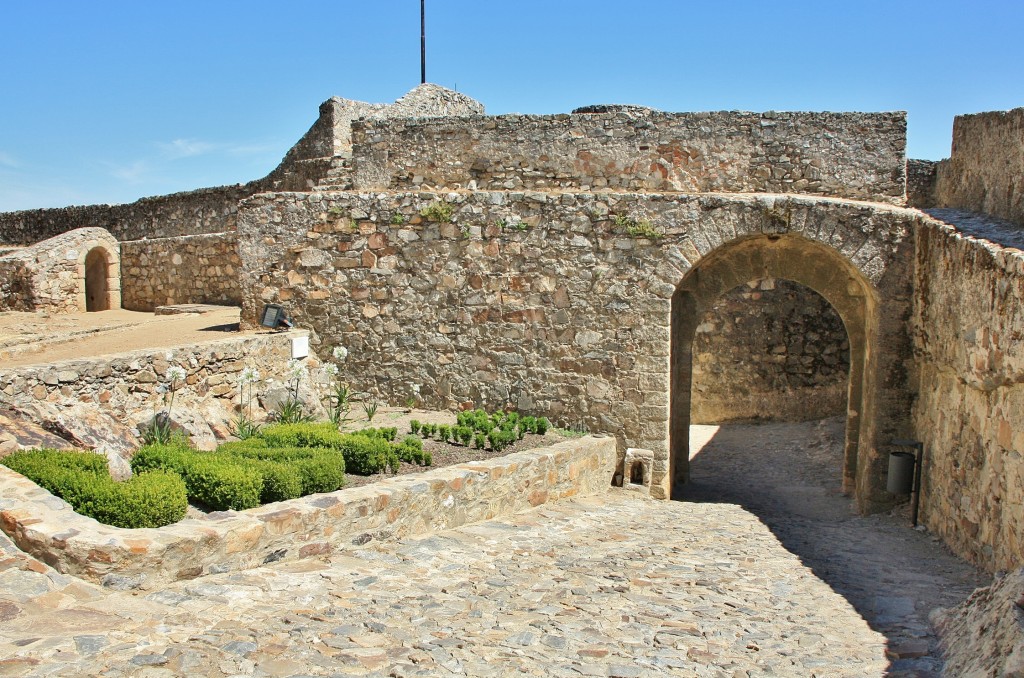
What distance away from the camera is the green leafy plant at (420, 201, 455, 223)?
28.8 ft

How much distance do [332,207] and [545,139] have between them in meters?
2.66

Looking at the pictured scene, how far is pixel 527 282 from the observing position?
8633 millimetres

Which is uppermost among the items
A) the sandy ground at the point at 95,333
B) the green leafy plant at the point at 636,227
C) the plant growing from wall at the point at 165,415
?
the green leafy plant at the point at 636,227

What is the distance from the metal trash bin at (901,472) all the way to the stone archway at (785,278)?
2.57 ft

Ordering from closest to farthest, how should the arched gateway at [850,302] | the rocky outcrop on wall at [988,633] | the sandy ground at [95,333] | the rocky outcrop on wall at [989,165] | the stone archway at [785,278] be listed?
the rocky outcrop on wall at [988,633], the rocky outcrop on wall at [989,165], the arched gateway at [850,302], the sandy ground at [95,333], the stone archway at [785,278]

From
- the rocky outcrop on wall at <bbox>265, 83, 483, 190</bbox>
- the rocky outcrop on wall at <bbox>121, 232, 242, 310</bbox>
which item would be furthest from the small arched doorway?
the rocky outcrop on wall at <bbox>265, 83, 483, 190</bbox>

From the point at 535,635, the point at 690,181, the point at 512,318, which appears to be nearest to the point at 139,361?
the point at 512,318

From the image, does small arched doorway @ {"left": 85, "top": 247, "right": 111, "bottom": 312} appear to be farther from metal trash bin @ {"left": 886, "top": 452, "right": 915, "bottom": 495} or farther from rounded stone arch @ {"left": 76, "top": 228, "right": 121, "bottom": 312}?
metal trash bin @ {"left": 886, "top": 452, "right": 915, "bottom": 495}

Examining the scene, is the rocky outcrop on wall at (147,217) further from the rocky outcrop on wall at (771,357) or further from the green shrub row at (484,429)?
the green shrub row at (484,429)

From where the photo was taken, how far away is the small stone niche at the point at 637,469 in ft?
27.9

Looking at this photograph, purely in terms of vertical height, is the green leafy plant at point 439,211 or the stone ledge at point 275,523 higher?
the green leafy plant at point 439,211

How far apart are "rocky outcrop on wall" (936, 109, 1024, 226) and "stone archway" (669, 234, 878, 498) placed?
1390 millimetres

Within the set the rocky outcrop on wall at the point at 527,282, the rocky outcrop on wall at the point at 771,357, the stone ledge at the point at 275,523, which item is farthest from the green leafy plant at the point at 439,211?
the rocky outcrop on wall at the point at 771,357

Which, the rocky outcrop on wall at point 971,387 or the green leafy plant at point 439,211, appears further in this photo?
the green leafy plant at point 439,211
